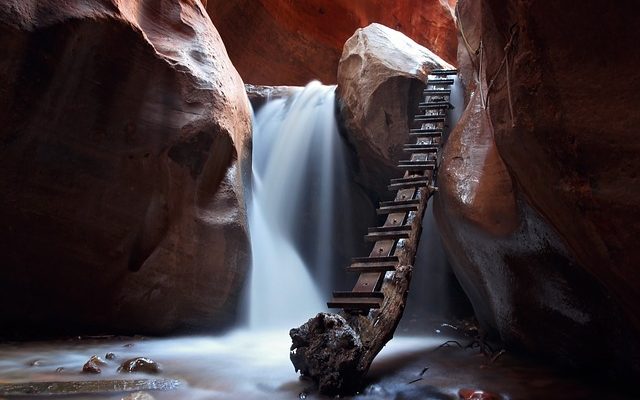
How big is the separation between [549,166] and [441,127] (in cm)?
319

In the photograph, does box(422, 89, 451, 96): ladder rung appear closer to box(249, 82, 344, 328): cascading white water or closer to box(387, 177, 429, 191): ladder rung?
box(249, 82, 344, 328): cascading white water

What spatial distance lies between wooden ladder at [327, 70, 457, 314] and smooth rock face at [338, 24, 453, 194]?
422mm

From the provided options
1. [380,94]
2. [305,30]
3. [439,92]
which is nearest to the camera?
[439,92]

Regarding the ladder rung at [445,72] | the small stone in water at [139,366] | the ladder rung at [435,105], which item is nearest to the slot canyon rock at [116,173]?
the small stone in water at [139,366]

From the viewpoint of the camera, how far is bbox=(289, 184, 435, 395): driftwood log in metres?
2.85

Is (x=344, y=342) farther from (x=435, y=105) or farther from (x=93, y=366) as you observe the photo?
(x=435, y=105)

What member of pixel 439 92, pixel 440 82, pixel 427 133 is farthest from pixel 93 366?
pixel 440 82

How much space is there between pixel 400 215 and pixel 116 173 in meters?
2.84

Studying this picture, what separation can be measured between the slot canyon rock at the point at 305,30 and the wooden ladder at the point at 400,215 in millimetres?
8693

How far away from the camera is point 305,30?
14727 millimetres

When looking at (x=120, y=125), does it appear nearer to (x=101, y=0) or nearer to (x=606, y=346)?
(x=101, y=0)

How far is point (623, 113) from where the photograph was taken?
2.16 meters

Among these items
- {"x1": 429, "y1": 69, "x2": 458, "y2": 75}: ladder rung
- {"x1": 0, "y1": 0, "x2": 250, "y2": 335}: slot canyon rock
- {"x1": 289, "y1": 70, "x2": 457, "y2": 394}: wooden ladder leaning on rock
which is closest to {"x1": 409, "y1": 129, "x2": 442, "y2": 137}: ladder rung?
{"x1": 289, "y1": 70, "x2": 457, "y2": 394}: wooden ladder leaning on rock

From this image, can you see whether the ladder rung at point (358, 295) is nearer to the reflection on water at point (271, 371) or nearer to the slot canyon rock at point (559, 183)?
the reflection on water at point (271, 371)
